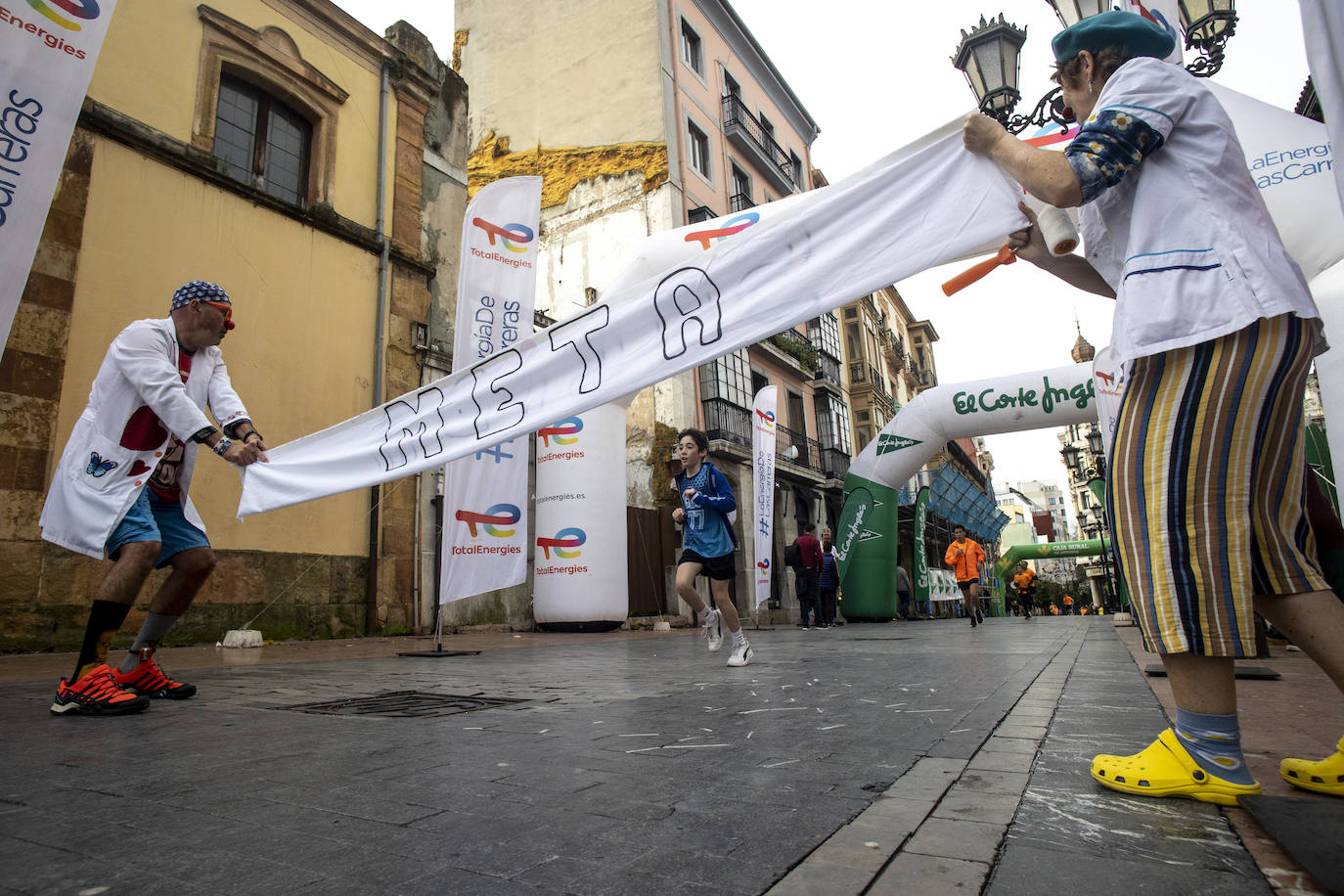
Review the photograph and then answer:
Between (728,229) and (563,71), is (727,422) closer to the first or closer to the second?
(563,71)

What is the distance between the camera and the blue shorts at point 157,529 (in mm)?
3389

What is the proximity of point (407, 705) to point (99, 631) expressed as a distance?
136 cm

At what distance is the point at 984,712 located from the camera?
2.99m

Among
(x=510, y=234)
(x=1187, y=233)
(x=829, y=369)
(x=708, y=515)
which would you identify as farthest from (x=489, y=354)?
(x=829, y=369)

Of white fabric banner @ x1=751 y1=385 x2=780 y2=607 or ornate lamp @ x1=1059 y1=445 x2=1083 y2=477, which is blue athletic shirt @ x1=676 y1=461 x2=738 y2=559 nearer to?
white fabric banner @ x1=751 y1=385 x2=780 y2=607

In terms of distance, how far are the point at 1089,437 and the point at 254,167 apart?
1711 cm

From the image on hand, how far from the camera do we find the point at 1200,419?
1.77 meters

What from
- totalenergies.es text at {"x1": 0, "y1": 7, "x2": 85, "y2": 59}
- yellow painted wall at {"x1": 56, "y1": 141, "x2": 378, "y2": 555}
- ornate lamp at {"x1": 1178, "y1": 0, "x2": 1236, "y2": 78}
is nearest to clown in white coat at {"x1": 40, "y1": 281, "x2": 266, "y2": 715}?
totalenergies.es text at {"x1": 0, "y1": 7, "x2": 85, "y2": 59}

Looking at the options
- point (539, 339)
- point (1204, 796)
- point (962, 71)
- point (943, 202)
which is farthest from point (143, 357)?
point (962, 71)

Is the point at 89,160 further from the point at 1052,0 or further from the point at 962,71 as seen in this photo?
the point at 1052,0

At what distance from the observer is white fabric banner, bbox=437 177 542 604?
22.2ft

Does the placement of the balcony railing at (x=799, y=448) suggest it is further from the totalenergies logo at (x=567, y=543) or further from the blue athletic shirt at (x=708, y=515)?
the blue athletic shirt at (x=708, y=515)

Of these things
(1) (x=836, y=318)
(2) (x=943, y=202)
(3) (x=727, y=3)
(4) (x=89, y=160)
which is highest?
(3) (x=727, y=3)

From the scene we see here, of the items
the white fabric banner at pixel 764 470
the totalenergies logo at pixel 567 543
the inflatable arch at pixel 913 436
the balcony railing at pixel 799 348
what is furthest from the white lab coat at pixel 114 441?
the balcony railing at pixel 799 348
